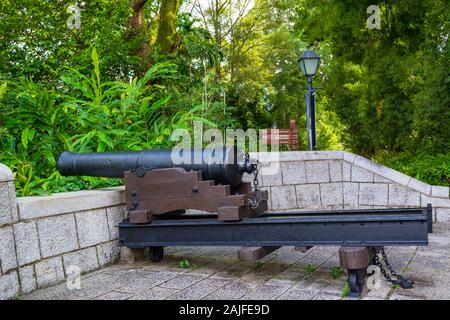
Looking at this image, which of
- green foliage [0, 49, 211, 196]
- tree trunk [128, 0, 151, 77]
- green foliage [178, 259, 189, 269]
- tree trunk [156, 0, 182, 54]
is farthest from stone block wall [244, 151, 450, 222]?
tree trunk [156, 0, 182, 54]

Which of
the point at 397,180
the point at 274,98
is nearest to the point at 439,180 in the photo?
the point at 397,180

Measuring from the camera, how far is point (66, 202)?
388 centimetres

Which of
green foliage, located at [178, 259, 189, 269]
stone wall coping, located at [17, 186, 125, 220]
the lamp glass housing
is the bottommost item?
green foliage, located at [178, 259, 189, 269]

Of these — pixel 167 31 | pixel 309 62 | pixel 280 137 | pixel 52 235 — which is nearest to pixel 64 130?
pixel 52 235

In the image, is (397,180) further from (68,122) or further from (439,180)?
(68,122)

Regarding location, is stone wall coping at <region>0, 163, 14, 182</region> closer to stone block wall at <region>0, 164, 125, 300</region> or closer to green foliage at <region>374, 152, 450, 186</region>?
stone block wall at <region>0, 164, 125, 300</region>

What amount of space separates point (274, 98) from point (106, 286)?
60.8 feet

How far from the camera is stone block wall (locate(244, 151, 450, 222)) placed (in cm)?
629

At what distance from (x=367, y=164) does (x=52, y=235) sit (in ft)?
A: 14.3

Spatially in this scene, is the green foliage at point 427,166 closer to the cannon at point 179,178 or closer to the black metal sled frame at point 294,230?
the black metal sled frame at point 294,230

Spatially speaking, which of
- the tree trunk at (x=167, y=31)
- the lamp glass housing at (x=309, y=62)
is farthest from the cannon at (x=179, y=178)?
the tree trunk at (x=167, y=31)

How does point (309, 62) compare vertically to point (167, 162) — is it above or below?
above

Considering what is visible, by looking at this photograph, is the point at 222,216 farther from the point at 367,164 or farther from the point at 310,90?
the point at 310,90

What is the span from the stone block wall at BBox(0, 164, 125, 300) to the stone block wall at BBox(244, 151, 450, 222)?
7.83ft
